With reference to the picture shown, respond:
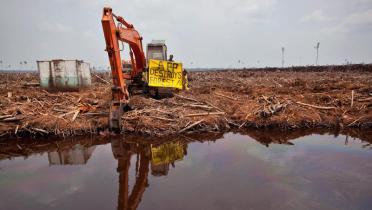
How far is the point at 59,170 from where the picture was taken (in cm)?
592

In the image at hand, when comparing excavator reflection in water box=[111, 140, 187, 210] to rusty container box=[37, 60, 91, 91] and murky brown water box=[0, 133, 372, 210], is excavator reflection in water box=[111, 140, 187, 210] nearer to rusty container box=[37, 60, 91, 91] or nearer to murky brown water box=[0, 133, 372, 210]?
murky brown water box=[0, 133, 372, 210]

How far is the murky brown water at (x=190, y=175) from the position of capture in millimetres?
4477

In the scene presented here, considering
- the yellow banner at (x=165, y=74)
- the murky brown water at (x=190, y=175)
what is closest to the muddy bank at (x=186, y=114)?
the yellow banner at (x=165, y=74)

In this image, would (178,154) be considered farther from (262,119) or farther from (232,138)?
(262,119)

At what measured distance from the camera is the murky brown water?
448cm

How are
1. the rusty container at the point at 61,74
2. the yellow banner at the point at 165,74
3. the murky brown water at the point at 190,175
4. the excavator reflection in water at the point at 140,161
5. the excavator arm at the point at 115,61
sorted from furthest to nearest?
the rusty container at the point at 61,74
the yellow banner at the point at 165,74
the excavator arm at the point at 115,61
the excavator reflection in water at the point at 140,161
the murky brown water at the point at 190,175

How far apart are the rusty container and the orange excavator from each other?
12.5ft

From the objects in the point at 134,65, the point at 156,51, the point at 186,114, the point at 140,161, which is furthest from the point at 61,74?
the point at 140,161

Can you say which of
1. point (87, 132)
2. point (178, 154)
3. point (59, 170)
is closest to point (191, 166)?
point (178, 154)

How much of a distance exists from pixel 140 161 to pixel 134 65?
262 inches

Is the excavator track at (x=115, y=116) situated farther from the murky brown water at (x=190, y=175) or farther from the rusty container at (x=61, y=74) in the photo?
the rusty container at (x=61, y=74)

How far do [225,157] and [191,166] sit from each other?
107cm

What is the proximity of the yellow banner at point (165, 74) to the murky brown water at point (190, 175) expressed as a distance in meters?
3.62

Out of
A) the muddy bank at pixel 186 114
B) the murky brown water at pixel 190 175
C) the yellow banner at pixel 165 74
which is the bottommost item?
the murky brown water at pixel 190 175
